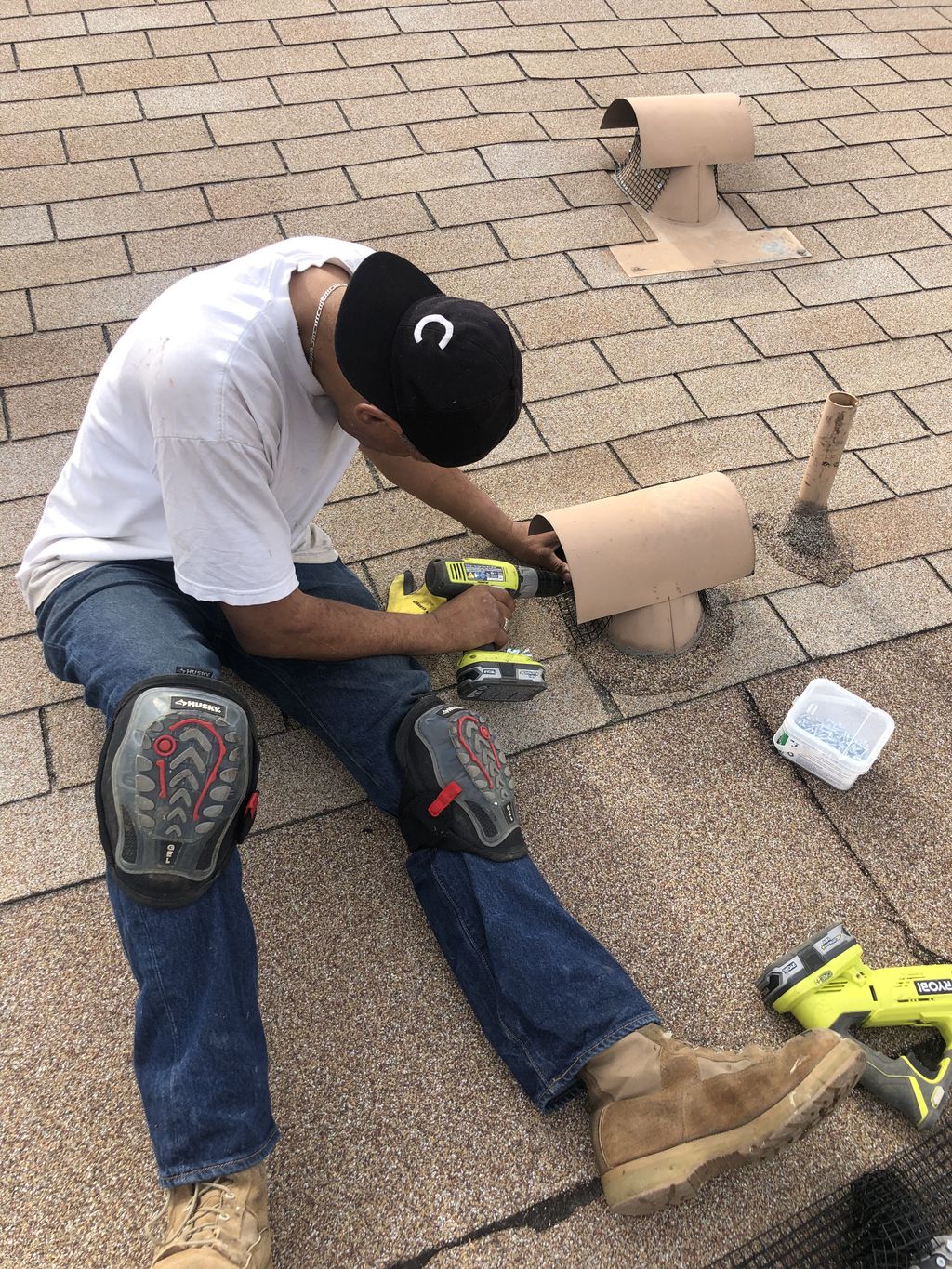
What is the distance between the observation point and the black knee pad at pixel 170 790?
5.08ft

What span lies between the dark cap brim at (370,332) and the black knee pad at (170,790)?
23.5 inches

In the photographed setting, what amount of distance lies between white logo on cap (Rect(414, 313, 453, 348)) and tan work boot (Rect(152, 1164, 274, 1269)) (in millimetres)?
1359

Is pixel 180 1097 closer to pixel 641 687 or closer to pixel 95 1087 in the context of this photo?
pixel 95 1087

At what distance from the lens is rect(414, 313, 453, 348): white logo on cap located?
5.13 feet

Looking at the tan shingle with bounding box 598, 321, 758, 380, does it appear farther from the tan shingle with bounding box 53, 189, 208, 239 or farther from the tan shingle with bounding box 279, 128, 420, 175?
the tan shingle with bounding box 53, 189, 208, 239

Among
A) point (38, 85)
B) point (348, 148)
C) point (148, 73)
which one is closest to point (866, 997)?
point (348, 148)

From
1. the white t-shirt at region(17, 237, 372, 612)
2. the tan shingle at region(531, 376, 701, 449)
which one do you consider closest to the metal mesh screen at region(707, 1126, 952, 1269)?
the white t-shirt at region(17, 237, 372, 612)

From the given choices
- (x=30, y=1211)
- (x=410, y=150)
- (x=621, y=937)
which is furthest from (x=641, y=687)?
(x=410, y=150)

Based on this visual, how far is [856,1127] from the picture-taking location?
177 cm

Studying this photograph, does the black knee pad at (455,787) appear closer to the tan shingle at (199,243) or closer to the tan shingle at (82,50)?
the tan shingle at (199,243)

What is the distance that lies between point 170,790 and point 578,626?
128cm

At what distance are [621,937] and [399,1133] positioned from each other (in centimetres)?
58

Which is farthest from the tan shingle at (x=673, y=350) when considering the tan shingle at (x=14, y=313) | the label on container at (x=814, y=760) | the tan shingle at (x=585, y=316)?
the tan shingle at (x=14, y=313)

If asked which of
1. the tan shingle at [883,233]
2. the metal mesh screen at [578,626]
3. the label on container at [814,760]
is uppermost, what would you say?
the tan shingle at [883,233]
